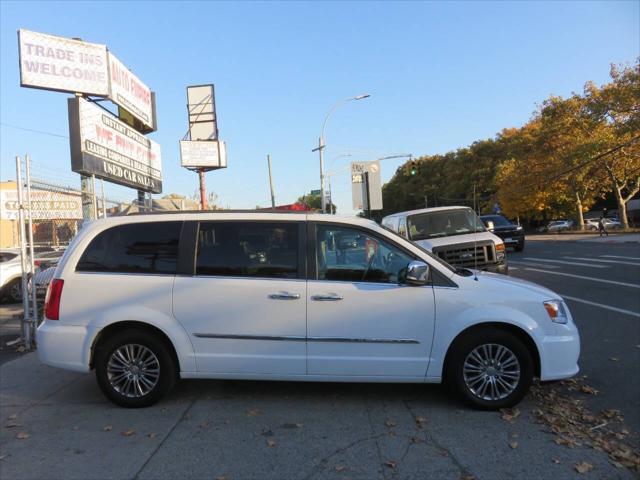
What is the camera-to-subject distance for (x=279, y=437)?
4000 millimetres

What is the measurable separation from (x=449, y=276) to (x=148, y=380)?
2.89m

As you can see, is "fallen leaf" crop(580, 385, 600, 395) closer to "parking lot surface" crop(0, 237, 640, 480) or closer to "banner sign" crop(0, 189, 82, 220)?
"parking lot surface" crop(0, 237, 640, 480)

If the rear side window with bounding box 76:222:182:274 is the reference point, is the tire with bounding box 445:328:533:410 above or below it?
below

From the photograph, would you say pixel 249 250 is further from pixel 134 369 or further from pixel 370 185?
pixel 370 185

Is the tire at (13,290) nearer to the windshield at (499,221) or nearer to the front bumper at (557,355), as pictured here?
the front bumper at (557,355)

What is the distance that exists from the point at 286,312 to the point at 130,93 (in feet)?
43.3

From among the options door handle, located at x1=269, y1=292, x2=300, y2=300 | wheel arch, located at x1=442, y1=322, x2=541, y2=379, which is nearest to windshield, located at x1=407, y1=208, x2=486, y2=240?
wheel arch, located at x1=442, y1=322, x2=541, y2=379

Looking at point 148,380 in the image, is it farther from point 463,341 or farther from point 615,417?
point 615,417

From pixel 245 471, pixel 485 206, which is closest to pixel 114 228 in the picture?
pixel 245 471

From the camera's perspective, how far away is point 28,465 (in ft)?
12.0

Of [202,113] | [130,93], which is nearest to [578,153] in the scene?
[202,113]

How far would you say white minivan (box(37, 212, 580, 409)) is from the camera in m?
4.46

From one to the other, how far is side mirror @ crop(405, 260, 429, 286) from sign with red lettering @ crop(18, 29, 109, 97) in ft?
35.6

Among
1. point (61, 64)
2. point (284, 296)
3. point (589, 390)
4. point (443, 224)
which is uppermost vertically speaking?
point (61, 64)
